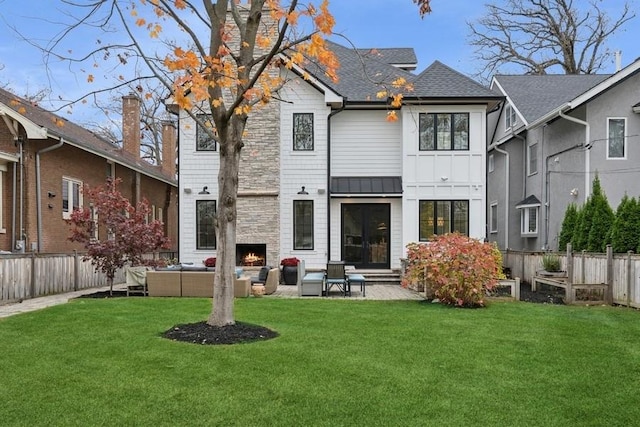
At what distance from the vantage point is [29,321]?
870cm

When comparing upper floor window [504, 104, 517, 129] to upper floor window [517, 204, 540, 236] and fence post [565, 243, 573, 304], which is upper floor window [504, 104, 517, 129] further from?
fence post [565, 243, 573, 304]

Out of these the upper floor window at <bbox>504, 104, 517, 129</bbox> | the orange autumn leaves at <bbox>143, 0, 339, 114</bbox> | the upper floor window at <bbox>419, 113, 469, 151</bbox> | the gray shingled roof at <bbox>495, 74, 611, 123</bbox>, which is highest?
the gray shingled roof at <bbox>495, 74, 611, 123</bbox>

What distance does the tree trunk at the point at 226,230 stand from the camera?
24.4ft

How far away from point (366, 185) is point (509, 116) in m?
8.05

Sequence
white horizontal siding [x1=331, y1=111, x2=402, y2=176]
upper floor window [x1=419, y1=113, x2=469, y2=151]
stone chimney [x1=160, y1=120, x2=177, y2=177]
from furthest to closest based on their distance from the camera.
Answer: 1. stone chimney [x1=160, y1=120, x2=177, y2=177]
2. white horizontal siding [x1=331, y1=111, x2=402, y2=176]
3. upper floor window [x1=419, y1=113, x2=469, y2=151]

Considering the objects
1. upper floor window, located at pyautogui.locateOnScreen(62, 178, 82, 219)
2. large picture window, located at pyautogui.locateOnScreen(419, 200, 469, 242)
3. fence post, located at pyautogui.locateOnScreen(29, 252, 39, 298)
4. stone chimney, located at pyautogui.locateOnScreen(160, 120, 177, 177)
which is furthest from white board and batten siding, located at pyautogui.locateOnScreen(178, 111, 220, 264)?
stone chimney, located at pyautogui.locateOnScreen(160, 120, 177, 177)

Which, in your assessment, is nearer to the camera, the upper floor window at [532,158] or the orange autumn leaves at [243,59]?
the orange autumn leaves at [243,59]

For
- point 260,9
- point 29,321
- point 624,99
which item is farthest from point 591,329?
point 624,99

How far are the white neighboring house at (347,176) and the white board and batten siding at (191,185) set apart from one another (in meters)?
0.03

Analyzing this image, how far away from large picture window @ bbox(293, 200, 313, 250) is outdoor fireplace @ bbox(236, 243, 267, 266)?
3.70 ft

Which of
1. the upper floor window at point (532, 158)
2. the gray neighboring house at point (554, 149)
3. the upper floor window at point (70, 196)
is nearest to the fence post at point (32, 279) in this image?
the upper floor window at point (70, 196)

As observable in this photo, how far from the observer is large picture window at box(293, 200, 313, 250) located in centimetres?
1716

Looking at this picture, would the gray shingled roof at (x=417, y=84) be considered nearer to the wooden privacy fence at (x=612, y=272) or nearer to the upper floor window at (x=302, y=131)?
the upper floor window at (x=302, y=131)

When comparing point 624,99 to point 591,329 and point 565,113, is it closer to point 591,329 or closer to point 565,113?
point 565,113
